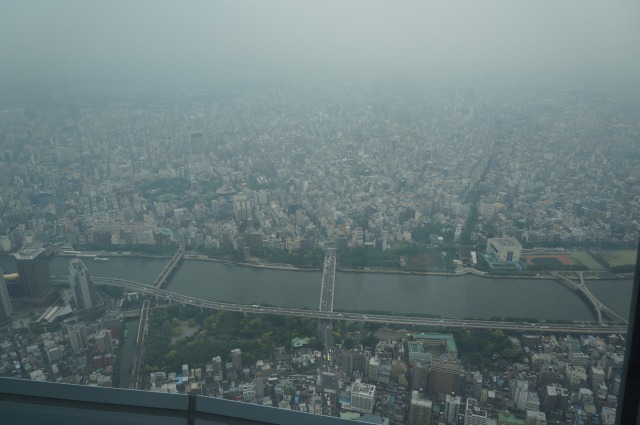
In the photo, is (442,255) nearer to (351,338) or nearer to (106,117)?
(351,338)

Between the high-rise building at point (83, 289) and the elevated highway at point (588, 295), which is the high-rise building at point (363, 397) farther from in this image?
the high-rise building at point (83, 289)

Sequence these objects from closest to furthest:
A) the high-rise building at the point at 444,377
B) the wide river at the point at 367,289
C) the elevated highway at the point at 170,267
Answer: the high-rise building at the point at 444,377, the wide river at the point at 367,289, the elevated highway at the point at 170,267

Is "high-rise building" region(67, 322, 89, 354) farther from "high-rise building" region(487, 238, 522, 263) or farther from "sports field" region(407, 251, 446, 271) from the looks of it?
"high-rise building" region(487, 238, 522, 263)

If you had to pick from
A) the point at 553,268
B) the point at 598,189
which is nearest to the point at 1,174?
the point at 553,268

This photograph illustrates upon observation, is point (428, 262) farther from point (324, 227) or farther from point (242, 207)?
point (242, 207)

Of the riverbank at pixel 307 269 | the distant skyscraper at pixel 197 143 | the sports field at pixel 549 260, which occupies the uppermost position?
the distant skyscraper at pixel 197 143

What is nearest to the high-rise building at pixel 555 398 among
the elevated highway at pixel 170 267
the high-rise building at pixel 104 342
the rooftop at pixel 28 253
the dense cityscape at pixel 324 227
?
the dense cityscape at pixel 324 227

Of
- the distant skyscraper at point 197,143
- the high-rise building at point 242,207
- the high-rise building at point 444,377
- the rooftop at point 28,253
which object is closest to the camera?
the high-rise building at point 444,377

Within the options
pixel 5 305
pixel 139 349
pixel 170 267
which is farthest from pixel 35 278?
pixel 139 349
